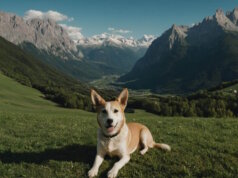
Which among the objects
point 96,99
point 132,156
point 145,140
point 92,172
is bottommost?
point 92,172

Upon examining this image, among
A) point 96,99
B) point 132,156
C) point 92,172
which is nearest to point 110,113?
point 96,99

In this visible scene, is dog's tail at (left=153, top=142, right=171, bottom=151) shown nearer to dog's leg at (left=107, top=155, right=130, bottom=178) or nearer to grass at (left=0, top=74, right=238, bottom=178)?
grass at (left=0, top=74, right=238, bottom=178)

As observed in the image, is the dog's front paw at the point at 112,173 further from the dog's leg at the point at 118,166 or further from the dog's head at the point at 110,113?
the dog's head at the point at 110,113

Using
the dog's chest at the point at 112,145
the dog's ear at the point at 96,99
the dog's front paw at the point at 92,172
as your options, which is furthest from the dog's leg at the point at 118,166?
the dog's ear at the point at 96,99

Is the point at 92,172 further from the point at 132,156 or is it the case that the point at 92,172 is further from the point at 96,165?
the point at 132,156

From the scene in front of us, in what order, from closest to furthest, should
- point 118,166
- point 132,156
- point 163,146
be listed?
1. point 118,166
2. point 132,156
3. point 163,146

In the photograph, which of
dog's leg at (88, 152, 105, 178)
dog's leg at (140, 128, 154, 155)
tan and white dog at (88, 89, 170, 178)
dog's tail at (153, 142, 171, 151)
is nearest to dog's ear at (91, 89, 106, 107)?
tan and white dog at (88, 89, 170, 178)
